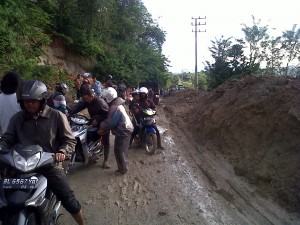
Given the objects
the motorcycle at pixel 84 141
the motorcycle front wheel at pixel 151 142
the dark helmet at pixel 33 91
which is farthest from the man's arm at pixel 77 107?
the dark helmet at pixel 33 91

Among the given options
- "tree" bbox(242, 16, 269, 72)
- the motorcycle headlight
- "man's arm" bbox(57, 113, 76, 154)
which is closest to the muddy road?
"man's arm" bbox(57, 113, 76, 154)

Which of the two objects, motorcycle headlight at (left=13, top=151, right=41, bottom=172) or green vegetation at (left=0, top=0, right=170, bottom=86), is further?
green vegetation at (left=0, top=0, right=170, bottom=86)

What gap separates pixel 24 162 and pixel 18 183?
210 mm

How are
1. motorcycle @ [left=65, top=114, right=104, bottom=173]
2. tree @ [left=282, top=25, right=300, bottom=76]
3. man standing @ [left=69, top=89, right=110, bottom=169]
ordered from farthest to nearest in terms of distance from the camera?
1. tree @ [left=282, top=25, right=300, bottom=76]
2. man standing @ [left=69, top=89, right=110, bottom=169]
3. motorcycle @ [left=65, top=114, right=104, bottom=173]

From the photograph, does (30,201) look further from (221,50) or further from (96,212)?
(221,50)

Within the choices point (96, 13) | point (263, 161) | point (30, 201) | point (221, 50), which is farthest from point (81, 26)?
point (30, 201)

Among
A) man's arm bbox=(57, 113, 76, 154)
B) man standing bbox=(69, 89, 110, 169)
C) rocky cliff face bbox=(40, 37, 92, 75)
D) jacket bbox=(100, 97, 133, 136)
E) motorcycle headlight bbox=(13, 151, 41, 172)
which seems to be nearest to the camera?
motorcycle headlight bbox=(13, 151, 41, 172)

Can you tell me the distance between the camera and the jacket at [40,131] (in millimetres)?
3547

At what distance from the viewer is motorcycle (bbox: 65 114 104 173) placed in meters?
5.97

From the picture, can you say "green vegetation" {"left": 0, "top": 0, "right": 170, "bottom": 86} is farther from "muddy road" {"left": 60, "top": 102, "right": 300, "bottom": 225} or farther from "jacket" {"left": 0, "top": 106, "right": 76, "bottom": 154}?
"jacket" {"left": 0, "top": 106, "right": 76, "bottom": 154}

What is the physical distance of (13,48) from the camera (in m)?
10.5

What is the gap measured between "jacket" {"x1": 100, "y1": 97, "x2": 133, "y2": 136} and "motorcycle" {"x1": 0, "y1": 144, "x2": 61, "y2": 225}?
329 centimetres

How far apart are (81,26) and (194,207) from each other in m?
20.6

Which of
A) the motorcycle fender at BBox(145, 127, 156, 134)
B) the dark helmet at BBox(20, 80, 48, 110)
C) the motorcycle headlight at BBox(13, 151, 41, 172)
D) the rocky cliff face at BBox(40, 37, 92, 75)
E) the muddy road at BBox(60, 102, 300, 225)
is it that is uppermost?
the rocky cliff face at BBox(40, 37, 92, 75)
